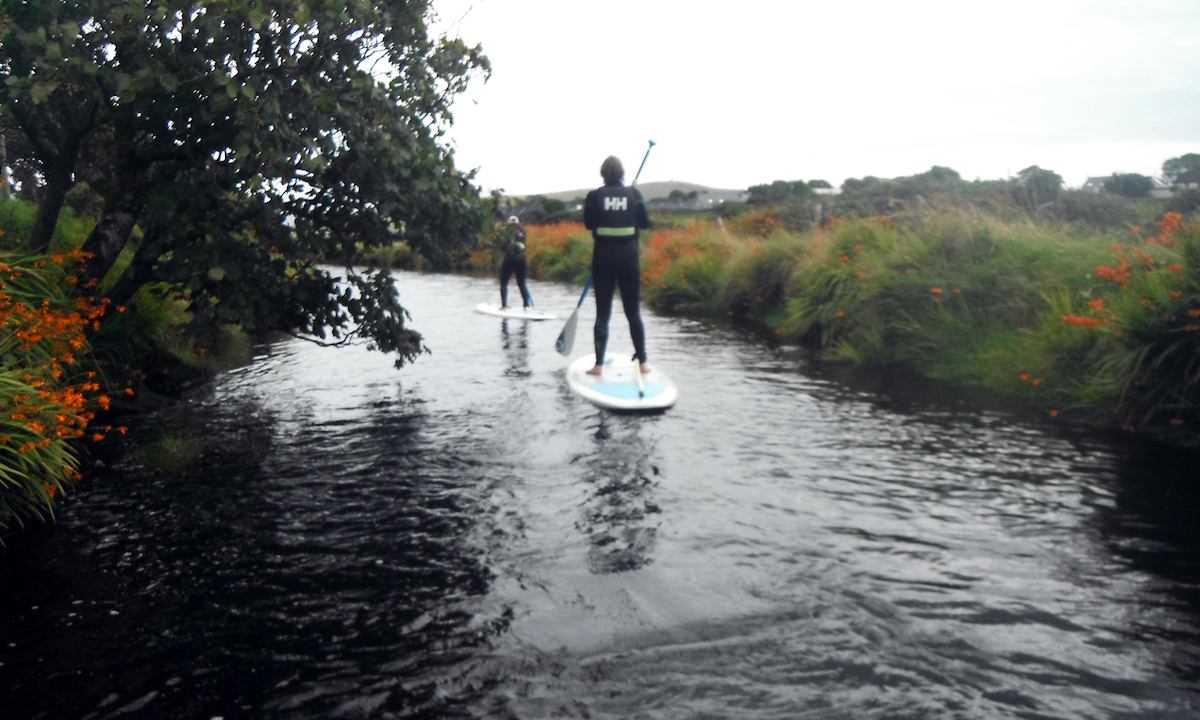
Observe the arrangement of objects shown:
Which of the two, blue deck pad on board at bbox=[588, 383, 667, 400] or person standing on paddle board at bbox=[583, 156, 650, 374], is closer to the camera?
blue deck pad on board at bbox=[588, 383, 667, 400]

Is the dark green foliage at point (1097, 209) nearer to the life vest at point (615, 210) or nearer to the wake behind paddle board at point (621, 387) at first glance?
the wake behind paddle board at point (621, 387)

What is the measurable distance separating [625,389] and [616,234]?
1.54 meters

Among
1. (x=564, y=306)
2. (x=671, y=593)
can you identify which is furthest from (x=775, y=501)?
(x=564, y=306)

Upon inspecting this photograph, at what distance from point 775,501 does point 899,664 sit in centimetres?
231

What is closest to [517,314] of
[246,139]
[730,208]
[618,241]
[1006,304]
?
[618,241]

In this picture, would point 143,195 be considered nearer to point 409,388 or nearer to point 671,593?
point 409,388

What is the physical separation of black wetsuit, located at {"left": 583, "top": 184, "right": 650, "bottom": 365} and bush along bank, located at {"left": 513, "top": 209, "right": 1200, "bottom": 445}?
13.6 feet

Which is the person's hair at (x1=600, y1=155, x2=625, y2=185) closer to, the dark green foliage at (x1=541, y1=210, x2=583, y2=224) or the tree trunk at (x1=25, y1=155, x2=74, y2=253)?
the tree trunk at (x1=25, y1=155, x2=74, y2=253)

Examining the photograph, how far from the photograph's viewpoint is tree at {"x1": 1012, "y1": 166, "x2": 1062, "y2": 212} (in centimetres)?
1780

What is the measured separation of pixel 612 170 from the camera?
30.5ft

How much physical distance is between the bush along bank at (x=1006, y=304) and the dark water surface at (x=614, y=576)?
2.86 ft

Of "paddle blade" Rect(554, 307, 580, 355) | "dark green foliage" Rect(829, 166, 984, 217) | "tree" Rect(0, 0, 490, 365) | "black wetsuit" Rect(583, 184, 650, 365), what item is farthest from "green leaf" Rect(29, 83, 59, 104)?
"dark green foliage" Rect(829, 166, 984, 217)

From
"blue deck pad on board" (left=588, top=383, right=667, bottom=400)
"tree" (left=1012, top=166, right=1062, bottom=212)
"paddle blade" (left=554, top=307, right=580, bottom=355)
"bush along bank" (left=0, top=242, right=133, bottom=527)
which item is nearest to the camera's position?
"bush along bank" (left=0, top=242, right=133, bottom=527)

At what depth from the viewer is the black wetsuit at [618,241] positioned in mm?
9164
